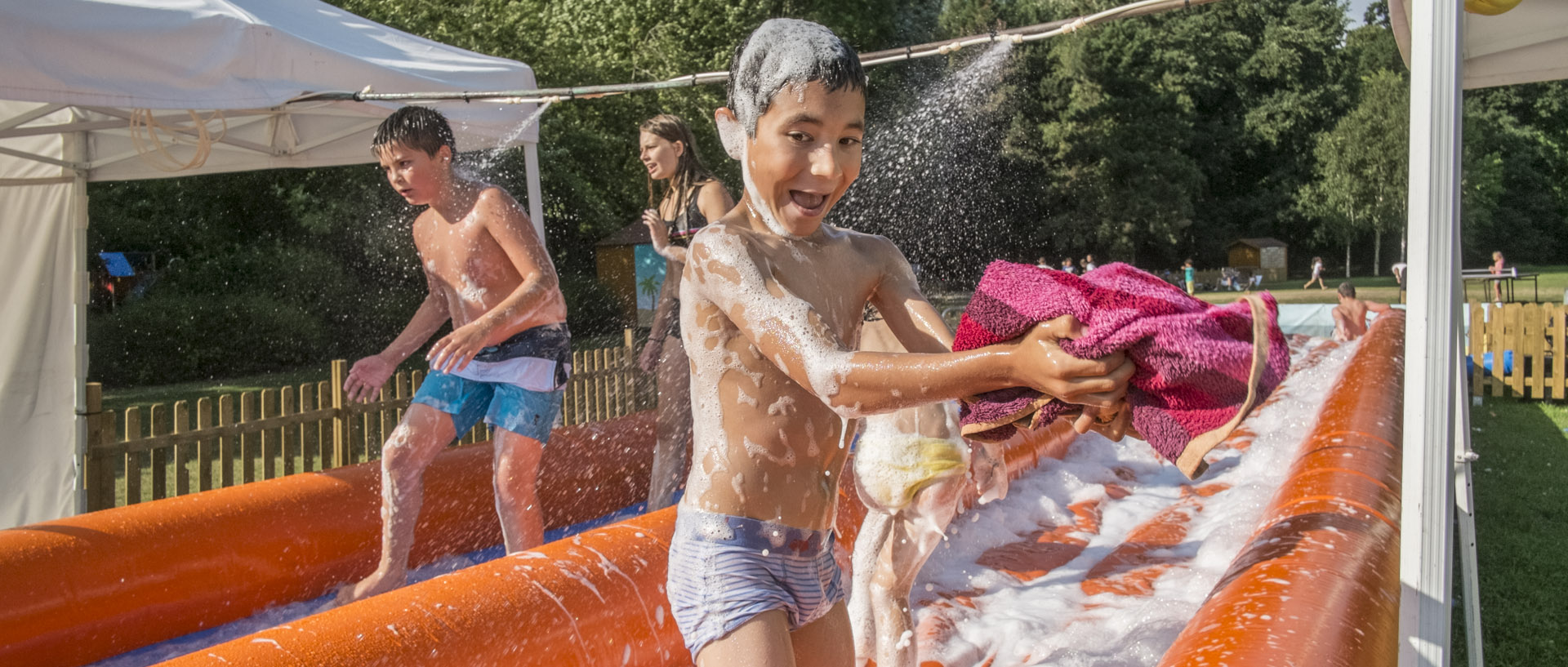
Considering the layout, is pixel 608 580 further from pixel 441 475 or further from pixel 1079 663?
pixel 441 475

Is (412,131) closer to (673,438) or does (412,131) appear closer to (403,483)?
(403,483)

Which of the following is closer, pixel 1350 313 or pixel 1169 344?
pixel 1169 344

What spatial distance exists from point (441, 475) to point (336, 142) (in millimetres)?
2688

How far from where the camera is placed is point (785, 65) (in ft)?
6.09

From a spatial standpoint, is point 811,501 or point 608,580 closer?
point 811,501

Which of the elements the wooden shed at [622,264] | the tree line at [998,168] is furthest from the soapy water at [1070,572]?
the wooden shed at [622,264]

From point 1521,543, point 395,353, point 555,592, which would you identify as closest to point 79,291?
Result: point 395,353

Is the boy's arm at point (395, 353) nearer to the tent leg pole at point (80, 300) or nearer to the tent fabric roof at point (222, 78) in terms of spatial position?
the tent fabric roof at point (222, 78)

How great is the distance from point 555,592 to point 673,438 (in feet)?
5.92

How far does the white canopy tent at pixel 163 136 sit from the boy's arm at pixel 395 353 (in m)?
1.02

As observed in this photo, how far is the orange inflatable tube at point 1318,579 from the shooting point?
187cm

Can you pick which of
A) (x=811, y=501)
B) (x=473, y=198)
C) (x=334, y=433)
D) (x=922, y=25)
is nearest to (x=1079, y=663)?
(x=811, y=501)

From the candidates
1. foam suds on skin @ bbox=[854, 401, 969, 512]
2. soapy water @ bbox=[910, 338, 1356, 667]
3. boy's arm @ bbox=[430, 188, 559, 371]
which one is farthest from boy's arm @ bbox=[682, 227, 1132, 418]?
soapy water @ bbox=[910, 338, 1356, 667]

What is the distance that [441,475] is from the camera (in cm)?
463
